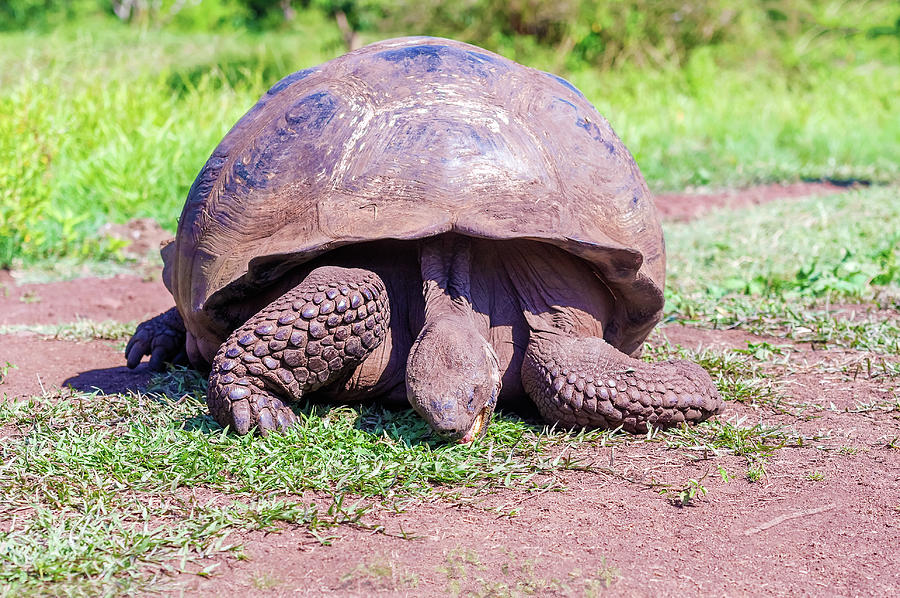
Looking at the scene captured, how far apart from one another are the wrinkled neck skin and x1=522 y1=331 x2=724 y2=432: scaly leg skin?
0.71 ft

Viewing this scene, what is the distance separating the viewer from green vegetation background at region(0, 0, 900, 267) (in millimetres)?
6727

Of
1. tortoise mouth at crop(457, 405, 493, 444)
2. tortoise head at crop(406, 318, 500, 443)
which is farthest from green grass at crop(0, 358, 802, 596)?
tortoise head at crop(406, 318, 500, 443)

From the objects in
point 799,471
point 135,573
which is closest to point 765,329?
point 799,471

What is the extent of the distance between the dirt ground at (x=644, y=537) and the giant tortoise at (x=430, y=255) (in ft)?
0.97

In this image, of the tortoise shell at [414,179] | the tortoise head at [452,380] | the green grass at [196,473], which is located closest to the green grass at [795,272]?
the tortoise shell at [414,179]

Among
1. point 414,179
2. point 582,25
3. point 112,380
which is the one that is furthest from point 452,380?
point 582,25

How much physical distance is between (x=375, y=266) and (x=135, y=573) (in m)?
1.28

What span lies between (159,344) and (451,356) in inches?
65.5

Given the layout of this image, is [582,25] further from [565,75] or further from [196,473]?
[196,473]

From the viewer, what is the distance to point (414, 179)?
110 inches

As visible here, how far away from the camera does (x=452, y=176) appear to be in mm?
2783

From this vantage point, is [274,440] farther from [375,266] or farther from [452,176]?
[452,176]

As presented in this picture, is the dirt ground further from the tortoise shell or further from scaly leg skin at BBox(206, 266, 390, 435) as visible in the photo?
the tortoise shell

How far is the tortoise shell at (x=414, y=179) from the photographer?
277cm
